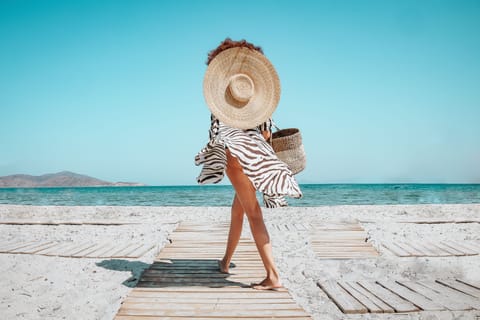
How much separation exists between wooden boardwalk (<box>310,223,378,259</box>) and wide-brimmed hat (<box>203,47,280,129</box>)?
2186mm

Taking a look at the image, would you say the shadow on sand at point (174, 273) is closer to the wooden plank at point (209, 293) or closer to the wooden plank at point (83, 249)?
the wooden plank at point (209, 293)

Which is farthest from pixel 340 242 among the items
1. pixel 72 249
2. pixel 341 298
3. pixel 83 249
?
pixel 72 249

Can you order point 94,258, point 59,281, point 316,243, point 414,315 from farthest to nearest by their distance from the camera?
point 316,243 < point 94,258 < point 59,281 < point 414,315

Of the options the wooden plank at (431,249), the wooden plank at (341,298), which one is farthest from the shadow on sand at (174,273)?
the wooden plank at (431,249)

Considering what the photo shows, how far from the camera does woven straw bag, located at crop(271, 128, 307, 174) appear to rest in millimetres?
3350

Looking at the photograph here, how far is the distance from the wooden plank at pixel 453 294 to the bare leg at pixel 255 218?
138 cm

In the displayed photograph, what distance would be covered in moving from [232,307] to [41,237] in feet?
14.8

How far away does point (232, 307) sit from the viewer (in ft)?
7.81

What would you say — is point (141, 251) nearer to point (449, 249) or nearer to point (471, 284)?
point (471, 284)

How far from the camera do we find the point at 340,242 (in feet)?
15.2

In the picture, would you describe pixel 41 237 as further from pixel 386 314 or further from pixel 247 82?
pixel 386 314

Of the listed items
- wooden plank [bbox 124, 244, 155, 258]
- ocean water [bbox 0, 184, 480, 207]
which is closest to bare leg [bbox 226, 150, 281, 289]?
wooden plank [bbox 124, 244, 155, 258]

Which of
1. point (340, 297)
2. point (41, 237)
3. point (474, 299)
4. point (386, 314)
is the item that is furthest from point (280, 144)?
point (41, 237)

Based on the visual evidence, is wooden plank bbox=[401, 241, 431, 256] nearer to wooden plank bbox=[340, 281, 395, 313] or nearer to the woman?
wooden plank bbox=[340, 281, 395, 313]
